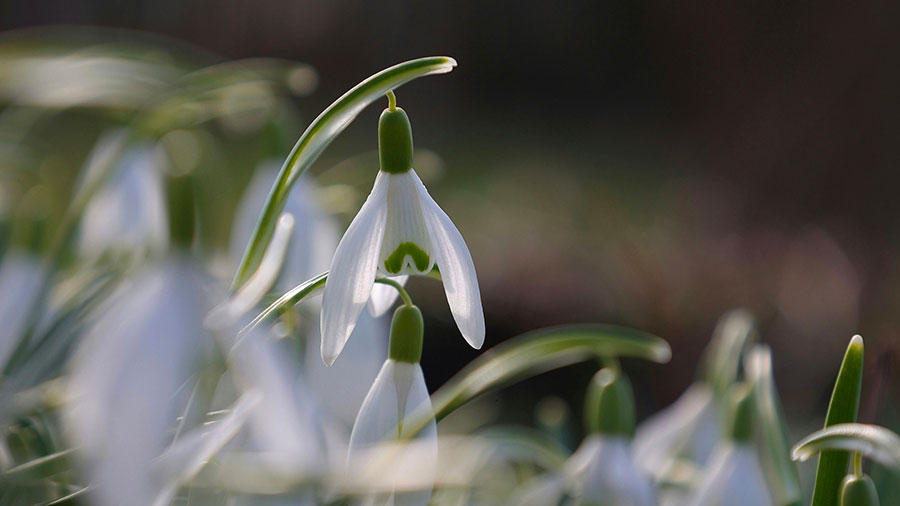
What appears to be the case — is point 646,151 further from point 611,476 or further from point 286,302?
point 286,302

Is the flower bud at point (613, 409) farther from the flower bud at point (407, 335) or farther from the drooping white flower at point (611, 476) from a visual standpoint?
the flower bud at point (407, 335)

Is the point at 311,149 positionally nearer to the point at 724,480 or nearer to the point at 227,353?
the point at 227,353

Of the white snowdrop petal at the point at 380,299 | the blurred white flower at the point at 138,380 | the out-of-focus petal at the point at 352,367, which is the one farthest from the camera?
the out-of-focus petal at the point at 352,367

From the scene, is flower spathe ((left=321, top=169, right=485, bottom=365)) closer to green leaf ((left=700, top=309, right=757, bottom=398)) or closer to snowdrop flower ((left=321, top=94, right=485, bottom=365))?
snowdrop flower ((left=321, top=94, right=485, bottom=365))

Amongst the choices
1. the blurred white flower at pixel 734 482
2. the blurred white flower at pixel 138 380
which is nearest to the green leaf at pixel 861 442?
the blurred white flower at pixel 734 482

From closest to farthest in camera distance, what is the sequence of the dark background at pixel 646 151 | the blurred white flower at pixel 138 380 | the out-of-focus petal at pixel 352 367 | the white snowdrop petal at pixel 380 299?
the blurred white flower at pixel 138 380, the white snowdrop petal at pixel 380 299, the out-of-focus petal at pixel 352 367, the dark background at pixel 646 151

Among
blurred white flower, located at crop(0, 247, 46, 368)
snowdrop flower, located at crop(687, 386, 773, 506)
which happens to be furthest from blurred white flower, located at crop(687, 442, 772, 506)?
blurred white flower, located at crop(0, 247, 46, 368)

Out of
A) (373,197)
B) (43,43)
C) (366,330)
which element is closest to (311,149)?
(373,197)

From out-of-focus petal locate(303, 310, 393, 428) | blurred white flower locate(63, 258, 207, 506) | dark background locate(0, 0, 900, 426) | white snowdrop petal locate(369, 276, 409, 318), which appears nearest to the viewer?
blurred white flower locate(63, 258, 207, 506)
